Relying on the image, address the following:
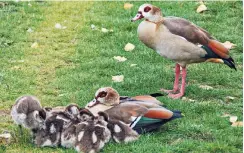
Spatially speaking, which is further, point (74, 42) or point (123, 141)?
point (74, 42)

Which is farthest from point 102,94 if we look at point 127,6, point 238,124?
point 127,6

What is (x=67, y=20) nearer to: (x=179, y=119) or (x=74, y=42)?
(x=74, y=42)

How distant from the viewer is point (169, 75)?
939 cm

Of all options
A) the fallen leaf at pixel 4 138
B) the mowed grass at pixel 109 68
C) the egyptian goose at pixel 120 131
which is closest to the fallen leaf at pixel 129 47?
the mowed grass at pixel 109 68

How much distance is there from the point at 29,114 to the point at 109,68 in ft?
10.5

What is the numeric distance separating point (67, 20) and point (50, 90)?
147 inches

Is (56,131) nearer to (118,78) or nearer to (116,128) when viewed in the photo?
(116,128)

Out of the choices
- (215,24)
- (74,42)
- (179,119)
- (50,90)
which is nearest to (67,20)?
(74,42)

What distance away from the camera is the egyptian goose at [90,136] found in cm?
635

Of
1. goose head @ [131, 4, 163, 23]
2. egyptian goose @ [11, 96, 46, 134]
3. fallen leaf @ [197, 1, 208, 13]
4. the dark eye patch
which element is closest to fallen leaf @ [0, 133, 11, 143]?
egyptian goose @ [11, 96, 46, 134]

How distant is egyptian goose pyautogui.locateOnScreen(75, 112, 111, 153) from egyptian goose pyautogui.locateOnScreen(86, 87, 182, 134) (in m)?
0.49

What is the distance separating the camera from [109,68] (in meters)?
9.61

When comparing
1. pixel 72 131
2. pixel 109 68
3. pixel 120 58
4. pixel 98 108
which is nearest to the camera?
pixel 72 131

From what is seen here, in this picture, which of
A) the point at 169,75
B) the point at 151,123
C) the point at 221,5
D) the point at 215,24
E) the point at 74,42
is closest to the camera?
the point at 151,123
